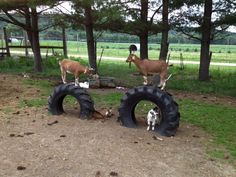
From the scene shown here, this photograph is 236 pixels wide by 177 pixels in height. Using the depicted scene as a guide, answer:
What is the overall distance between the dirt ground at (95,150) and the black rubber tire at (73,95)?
16 cm

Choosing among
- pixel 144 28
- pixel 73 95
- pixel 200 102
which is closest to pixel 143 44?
pixel 144 28

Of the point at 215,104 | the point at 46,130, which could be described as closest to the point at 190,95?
the point at 215,104

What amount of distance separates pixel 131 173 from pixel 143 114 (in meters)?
3.04

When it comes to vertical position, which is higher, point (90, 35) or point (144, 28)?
point (144, 28)

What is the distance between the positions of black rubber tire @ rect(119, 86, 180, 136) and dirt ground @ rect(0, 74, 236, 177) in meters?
0.16

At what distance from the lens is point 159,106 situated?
21.2 feet

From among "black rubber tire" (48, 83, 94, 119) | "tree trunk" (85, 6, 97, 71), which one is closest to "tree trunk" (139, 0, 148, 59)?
"tree trunk" (85, 6, 97, 71)

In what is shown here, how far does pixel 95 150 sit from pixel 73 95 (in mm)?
2070

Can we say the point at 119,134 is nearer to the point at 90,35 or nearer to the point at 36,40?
the point at 90,35

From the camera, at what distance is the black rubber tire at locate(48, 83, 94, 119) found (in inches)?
277

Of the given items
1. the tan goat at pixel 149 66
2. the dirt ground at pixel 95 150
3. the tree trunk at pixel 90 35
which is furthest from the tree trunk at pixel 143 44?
the dirt ground at pixel 95 150

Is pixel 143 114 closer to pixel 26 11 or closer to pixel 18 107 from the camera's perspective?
pixel 18 107

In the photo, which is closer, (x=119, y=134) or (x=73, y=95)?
(x=119, y=134)

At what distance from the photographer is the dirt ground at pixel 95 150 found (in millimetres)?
4742
